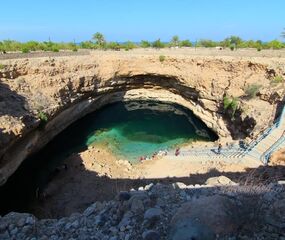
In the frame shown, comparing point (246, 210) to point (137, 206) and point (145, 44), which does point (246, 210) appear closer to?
point (137, 206)

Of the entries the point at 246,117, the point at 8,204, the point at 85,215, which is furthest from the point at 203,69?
the point at 85,215

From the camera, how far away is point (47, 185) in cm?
2162

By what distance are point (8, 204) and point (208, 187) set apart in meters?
14.7

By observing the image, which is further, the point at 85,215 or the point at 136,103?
the point at 136,103

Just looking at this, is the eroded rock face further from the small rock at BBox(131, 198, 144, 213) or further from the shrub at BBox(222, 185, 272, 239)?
the shrub at BBox(222, 185, 272, 239)

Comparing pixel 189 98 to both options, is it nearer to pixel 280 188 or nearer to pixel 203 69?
pixel 203 69

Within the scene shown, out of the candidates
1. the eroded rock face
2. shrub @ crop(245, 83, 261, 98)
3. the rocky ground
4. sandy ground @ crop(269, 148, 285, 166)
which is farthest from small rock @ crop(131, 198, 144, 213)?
shrub @ crop(245, 83, 261, 98)

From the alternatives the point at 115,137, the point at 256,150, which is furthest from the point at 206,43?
the point at 256,150

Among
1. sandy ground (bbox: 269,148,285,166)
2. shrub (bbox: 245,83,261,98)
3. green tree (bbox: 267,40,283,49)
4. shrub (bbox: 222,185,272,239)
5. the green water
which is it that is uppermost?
green tree (bbox: 267,40,283,49)

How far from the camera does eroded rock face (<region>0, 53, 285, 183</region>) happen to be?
20688mm

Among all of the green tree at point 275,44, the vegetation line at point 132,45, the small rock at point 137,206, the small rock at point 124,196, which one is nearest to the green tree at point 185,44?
the vegetation line at point 132,45

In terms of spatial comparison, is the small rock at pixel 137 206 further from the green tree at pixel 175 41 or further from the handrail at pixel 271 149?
the green tree at pixel 175 41

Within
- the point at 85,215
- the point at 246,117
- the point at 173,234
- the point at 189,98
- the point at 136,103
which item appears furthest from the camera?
the point at 136,103

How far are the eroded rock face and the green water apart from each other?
103cm
